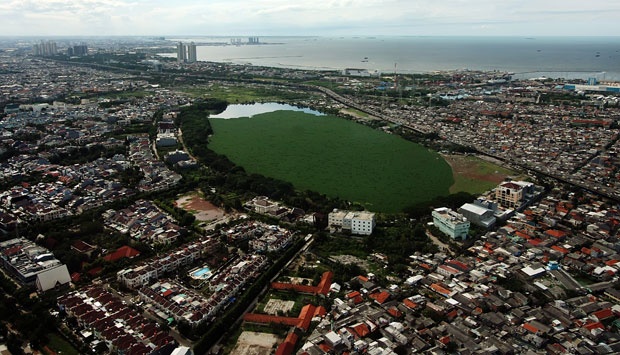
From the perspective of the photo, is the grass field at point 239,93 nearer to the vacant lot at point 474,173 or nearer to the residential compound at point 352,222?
the vacant lot at point 474,173

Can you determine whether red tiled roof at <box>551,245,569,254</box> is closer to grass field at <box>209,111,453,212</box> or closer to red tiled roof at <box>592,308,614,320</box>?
red tiled roof at <box>592,308,614,320</box>

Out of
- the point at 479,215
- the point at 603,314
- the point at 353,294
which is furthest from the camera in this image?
the point at 479,215

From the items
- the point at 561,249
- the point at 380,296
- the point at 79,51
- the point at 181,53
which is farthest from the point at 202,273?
the point at 79,51

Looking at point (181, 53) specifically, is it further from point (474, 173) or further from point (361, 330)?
point (361, 330)

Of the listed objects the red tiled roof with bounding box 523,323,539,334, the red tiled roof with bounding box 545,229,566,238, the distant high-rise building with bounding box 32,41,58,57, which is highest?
the distant high-rise building with bounding box 32,41,58,57

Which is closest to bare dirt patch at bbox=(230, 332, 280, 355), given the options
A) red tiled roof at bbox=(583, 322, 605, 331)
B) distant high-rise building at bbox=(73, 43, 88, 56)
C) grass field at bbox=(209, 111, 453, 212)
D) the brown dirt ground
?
red tiled roof at bbox=(583, 322, 605, 331)

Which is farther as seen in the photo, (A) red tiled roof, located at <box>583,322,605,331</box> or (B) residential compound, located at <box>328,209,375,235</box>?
(B) residential compound, located at <box>328,209,375,235</box>
